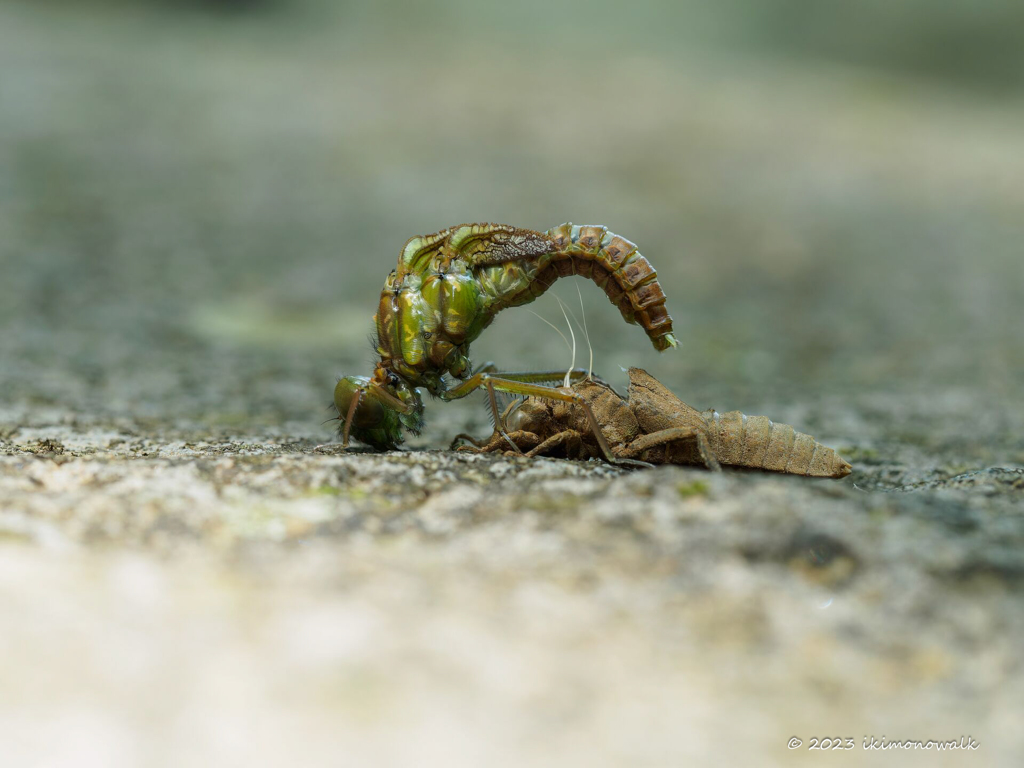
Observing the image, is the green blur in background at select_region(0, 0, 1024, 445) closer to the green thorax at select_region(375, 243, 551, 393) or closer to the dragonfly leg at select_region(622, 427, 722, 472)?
the green thorax at select_region(375, 243, 551, 393)

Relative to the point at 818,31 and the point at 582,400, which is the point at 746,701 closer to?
the point at 582,400

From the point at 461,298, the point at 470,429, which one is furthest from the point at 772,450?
the point at 470,429

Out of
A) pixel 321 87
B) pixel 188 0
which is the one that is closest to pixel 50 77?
pixel 321 87

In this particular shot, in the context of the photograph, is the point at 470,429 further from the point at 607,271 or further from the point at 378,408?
the point at 607,271

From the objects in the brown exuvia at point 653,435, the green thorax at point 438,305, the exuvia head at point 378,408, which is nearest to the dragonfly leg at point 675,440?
the brown exuvia at point 653,435

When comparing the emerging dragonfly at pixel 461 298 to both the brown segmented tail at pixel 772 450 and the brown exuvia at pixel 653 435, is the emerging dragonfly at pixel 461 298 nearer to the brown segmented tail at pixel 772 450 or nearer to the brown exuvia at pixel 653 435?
the brown exuvia at pixel 653 435

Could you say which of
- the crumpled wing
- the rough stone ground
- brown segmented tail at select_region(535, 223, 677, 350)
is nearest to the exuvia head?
the rough stone ground
